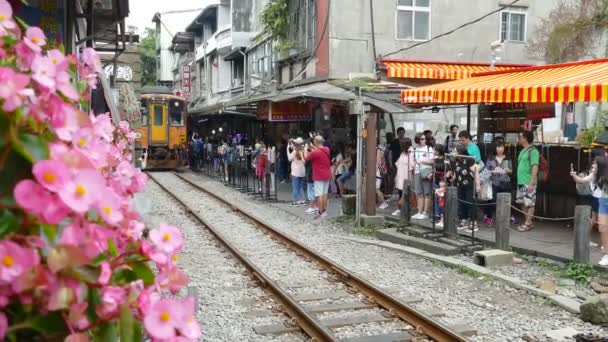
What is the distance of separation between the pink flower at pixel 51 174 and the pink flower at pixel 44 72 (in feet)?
0.77

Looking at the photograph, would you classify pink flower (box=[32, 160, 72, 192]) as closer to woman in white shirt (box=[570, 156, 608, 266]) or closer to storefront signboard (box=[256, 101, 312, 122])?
woman in white shirt (box=[570, 156, 608, 266])

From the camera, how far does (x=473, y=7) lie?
68.8ft

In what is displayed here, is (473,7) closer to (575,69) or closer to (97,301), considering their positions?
(575,69)

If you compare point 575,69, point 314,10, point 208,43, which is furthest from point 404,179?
point 208,43

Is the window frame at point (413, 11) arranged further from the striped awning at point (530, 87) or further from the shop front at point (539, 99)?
the striped awning at point (530, 87)

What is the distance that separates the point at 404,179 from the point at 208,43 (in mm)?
29169

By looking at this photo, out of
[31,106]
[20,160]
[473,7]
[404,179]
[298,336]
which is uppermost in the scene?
[473,7]

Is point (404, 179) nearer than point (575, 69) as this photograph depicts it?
No

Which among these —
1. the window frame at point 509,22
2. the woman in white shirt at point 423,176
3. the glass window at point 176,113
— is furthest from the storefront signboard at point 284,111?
the glass window at point 176,113

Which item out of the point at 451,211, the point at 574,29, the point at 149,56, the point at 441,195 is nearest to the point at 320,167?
the point at 441,195

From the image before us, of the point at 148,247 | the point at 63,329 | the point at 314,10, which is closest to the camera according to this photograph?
the point at 63,329

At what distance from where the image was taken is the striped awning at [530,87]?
8.80 m

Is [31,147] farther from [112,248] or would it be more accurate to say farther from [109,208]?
[112,248]

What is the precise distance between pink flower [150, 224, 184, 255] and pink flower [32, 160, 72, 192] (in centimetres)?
34
